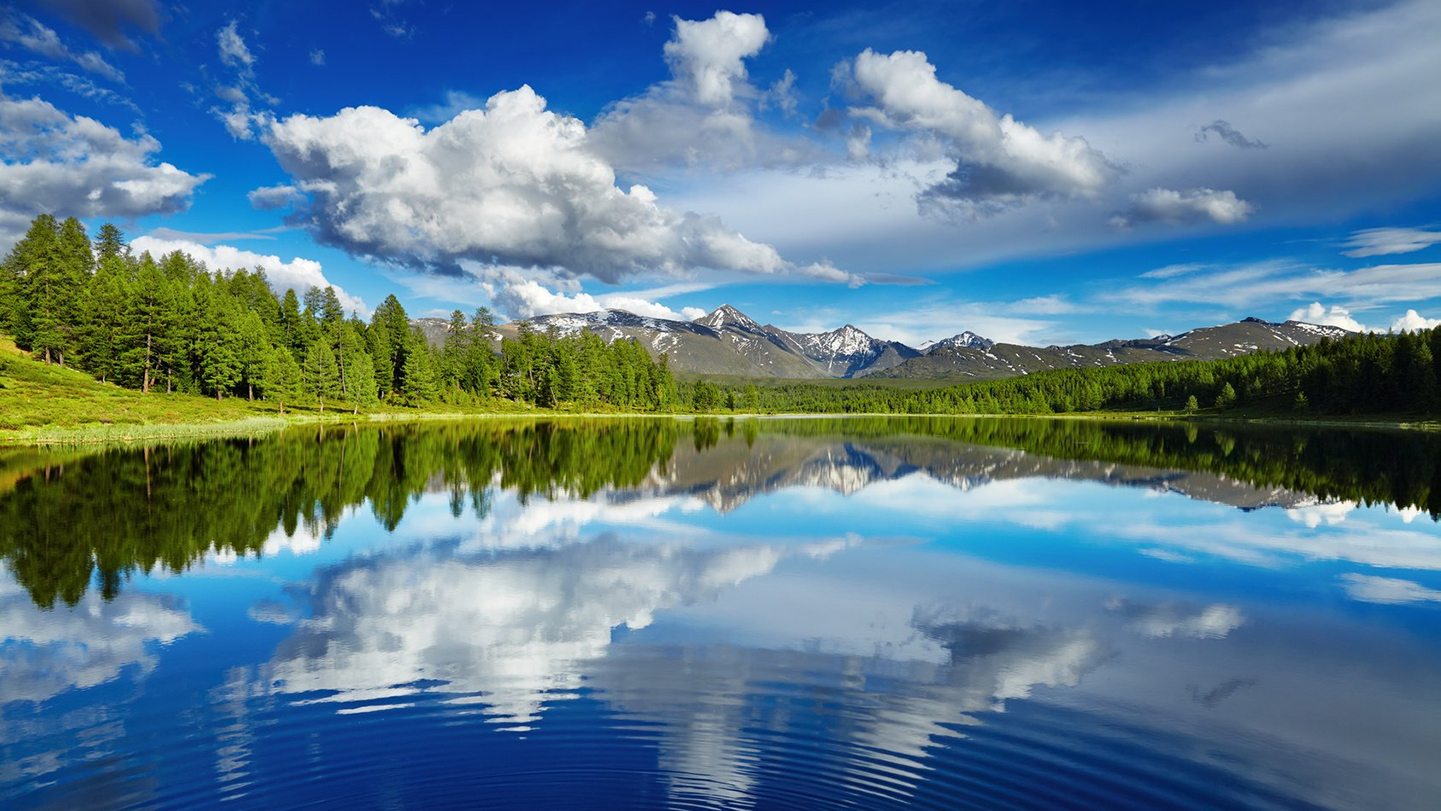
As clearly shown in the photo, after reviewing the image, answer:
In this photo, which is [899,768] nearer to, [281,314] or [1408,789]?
[1408,789]

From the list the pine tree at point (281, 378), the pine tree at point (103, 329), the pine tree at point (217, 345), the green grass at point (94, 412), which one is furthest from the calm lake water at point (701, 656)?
the pine tree at point (281, 378)

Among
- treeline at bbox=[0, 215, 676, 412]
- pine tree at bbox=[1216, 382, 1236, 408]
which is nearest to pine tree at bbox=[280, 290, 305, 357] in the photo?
treeline at bbox=[0, 215, 676, 412]

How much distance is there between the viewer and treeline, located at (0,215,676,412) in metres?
88.0

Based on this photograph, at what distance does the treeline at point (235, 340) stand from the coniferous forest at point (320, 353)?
0.85ft

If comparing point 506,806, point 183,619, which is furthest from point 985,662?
point 183,619

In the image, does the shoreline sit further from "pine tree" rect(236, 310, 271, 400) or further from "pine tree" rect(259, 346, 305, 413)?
"pine tree" rect(236, 310, 271, 400)

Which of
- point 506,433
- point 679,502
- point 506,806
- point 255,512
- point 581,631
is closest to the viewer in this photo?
point 506,806

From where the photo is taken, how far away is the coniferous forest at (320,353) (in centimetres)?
8875

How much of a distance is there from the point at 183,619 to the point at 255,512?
46.6 feet

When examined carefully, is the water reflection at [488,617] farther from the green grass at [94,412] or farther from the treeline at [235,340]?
the treeline at [235,340]

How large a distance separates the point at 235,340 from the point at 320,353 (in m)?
13.8

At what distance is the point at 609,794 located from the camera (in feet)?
28.6

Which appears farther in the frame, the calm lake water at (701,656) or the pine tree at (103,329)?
the pine tree at (103,329)

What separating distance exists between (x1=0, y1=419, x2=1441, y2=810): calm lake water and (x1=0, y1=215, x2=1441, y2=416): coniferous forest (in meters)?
73.7
